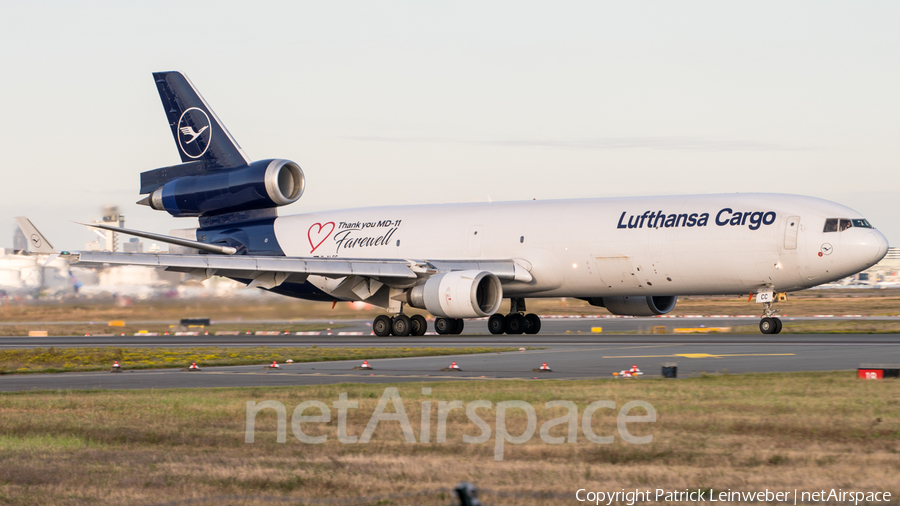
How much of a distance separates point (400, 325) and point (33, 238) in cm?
1257

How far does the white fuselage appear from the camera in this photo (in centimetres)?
3053

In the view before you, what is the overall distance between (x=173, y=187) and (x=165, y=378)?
23.8 meters

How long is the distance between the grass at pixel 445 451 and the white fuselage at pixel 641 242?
17089 millimetres

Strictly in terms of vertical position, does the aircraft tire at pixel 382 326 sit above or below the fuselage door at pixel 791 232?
below

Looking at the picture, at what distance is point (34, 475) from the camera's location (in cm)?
885

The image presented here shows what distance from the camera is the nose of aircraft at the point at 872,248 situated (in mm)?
29984

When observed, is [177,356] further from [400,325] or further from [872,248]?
[872,248]

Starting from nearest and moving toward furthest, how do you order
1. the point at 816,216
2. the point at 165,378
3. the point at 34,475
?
the point at 34,475, the point at 165,378, the point at 816,216

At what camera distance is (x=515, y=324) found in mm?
37062

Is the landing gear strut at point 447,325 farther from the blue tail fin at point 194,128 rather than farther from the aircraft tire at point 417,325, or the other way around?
the blue tail fin at point 194,128

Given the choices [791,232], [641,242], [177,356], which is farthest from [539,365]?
[791,232]

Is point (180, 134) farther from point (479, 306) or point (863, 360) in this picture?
point (863, 360)

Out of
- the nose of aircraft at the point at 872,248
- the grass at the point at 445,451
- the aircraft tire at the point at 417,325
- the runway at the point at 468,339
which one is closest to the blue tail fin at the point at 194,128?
the runway at the point at 468,339

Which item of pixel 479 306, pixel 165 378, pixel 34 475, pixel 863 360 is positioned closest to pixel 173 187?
pixel 479 306
